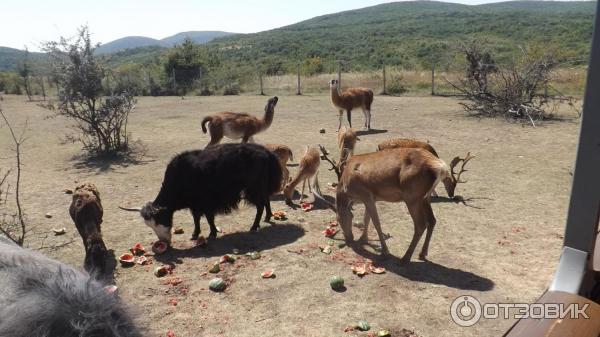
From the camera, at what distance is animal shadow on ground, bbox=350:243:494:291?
5.39 m

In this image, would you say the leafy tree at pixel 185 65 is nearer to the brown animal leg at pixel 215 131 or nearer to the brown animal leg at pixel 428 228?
the brown animal leg at pixel 215 131

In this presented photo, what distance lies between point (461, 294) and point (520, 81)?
14.2 meters

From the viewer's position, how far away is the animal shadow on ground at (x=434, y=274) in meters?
5.39

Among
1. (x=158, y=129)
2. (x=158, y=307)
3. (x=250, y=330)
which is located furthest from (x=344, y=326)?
(x=158, y=129)

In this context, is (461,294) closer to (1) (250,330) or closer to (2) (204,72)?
(1) (250,330)

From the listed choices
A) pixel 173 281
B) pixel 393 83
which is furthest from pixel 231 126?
pixel 393 83

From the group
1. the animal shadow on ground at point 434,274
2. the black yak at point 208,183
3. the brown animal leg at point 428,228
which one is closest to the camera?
the animal shadow on ground at point 434,274

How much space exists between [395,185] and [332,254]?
52.0 inches

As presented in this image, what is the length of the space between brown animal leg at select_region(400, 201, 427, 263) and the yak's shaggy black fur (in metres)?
2.54

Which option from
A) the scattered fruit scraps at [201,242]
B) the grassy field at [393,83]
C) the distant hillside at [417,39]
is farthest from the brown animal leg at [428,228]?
the distant hillside at [417,39]

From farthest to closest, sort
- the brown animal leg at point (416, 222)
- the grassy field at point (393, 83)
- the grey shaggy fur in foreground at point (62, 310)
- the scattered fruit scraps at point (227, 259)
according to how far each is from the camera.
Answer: the grassy field at point (393, 83)
the scattered fruit scraps at point (227, 259)
the brown animal leg at point (416, 222)
the grey shaggy fur in foreground at point (62, 310)

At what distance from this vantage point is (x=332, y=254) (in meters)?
6.37

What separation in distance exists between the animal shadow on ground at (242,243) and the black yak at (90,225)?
34.4 inches
